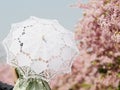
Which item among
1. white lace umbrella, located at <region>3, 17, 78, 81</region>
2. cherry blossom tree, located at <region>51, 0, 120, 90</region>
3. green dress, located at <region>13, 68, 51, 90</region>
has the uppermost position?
white lace umbrella, located at <region>3, 17, 78, 81</region>

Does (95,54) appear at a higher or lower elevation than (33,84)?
lower

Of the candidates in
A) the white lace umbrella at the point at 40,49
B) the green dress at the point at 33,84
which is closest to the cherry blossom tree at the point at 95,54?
the white lace umbrella at the point at 40,49

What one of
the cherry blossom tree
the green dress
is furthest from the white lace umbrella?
the cherry blossom tree

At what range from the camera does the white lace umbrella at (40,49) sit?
5250 millimetres

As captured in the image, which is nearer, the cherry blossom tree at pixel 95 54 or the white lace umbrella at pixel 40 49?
the white lace umbrella at pixel 40 49

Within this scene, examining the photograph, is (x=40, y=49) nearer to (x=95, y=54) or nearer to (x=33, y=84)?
(x=33, y=84)

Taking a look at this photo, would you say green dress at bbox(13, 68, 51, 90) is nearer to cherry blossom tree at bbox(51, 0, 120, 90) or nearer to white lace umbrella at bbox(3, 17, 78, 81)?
white lace umbrella at bbox(3, 17, 78, 81)

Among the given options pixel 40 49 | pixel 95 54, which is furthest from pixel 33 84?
pixel 95 54

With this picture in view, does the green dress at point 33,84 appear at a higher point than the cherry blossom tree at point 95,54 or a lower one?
higher

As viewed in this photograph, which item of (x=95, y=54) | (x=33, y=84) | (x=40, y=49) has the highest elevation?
(x=40, y=49)

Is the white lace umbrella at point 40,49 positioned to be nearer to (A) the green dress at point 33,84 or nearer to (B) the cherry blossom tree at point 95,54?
(A) the green dress at point 33,84

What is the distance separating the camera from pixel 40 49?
5.25 m

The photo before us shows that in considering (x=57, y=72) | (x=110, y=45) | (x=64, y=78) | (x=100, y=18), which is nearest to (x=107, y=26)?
(x=100, y=18)

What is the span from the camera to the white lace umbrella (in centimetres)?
525
